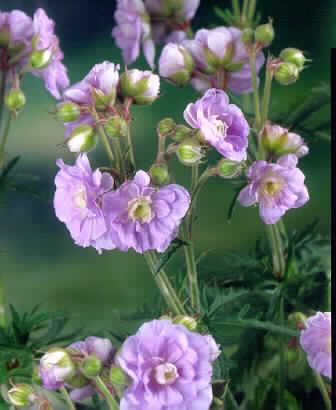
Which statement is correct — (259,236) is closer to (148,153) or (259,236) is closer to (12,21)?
(148,153)

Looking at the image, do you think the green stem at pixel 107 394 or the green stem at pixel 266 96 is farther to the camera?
the green stem at pixel 266 96

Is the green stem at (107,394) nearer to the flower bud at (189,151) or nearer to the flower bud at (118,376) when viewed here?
the flower bud at (118,376)

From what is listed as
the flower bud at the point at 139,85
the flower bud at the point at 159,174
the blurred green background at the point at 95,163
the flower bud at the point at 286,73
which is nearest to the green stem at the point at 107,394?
the blurred green background at the point at 95,163

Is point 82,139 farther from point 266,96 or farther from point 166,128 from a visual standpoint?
point 266,96

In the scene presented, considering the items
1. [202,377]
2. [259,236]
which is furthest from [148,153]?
[202,377]

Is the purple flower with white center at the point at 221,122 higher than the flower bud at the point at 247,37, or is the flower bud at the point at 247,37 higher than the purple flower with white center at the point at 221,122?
the flower bud at the point at 247,37

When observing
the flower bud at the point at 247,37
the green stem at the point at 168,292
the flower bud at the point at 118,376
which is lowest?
the flower bud at the point at 118,376
